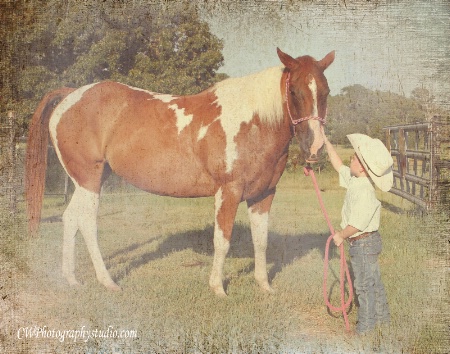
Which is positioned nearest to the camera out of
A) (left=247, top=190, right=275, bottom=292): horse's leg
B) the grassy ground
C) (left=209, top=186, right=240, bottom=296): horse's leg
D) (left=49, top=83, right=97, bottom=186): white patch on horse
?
the grassy ground

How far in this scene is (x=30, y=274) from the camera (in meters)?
4.71

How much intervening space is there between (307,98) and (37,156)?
3243 mm

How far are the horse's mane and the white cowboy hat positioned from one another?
3.27ft

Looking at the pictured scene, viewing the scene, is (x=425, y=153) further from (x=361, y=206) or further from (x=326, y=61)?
(x=361, y=206)

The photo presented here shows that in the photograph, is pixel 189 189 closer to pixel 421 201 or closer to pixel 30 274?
pixel 30 274

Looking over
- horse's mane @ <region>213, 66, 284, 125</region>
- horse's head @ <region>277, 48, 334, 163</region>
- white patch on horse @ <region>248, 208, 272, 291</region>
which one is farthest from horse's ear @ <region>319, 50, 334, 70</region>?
white patch on horse @ <region>248, 208, 272, 291</region>

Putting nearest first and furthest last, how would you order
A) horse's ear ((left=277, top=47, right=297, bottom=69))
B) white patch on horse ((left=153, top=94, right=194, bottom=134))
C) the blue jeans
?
the blue jeans → horse's ear ((left=277, top=47, right=297, bottom=69)) → white patch on horse ((left=153, top=94, right=194, bottom=134))

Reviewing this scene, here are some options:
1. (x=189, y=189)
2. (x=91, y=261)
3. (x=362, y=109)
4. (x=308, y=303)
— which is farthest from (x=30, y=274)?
(x=362, y=109)

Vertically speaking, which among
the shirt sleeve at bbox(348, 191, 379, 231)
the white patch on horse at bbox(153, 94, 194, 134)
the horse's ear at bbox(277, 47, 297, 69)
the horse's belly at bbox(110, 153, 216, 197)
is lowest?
the shirt sleeve at bbox(348, 191, 379, 231)

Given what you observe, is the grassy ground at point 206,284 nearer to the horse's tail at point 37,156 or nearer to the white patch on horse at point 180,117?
the horse's tail at point 37,156

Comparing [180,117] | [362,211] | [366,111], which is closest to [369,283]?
[362,211]

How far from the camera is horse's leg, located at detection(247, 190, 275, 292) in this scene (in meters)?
4.75

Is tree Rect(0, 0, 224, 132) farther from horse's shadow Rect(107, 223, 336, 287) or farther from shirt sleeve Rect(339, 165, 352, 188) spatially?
horse's shadow Rect(107, 223, 336, 287)

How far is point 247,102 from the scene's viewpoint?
4.44 meters
